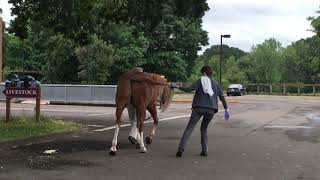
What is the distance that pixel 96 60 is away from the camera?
44.2 m

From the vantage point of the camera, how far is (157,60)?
179 ft

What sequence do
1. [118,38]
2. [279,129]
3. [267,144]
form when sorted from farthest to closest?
1. [118,38]
2. [279,129]
3. [267,144]

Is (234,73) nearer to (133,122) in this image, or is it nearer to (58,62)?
(58,62)

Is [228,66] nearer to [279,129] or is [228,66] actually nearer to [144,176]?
[279,129]

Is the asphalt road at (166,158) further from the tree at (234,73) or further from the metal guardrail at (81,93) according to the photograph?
the tree at (234,73)

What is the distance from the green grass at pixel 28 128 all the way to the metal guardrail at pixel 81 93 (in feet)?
55.9

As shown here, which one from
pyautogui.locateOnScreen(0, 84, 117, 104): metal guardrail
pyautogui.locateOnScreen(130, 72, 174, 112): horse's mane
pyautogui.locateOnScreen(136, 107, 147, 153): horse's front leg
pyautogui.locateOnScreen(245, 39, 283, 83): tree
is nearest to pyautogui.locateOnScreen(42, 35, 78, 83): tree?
pyautogui.locateOnScreen(0, 84, 117, 104): metal guardrail

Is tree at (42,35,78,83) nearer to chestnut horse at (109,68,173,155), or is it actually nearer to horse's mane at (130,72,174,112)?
horse's mane at (130,72,174,112)

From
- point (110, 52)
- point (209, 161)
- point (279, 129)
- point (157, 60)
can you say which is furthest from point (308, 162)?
point (157, 60)

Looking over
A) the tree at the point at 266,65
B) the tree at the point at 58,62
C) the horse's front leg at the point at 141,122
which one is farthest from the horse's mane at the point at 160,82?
the tree at the point at 266,65

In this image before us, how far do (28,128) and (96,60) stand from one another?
2984cm

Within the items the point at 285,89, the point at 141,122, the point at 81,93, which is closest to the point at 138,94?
the point at 141,122

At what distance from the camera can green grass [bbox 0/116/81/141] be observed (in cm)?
1325

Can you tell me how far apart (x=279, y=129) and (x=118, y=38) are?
3340 cm
